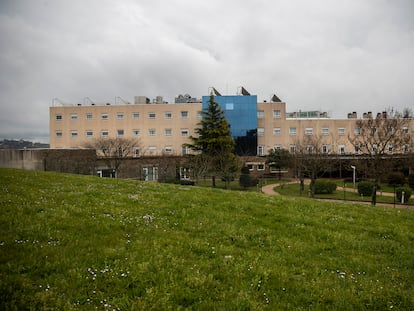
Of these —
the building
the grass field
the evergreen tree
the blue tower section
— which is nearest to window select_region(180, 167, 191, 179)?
the evergreen tree

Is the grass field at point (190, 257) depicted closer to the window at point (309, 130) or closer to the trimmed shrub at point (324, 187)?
the trimmed shrub at point (324, 187)

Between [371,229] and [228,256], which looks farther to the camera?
[371,229]

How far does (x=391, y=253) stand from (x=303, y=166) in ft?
93.9

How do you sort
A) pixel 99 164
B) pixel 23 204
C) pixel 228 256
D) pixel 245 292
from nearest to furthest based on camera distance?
1. pixel 245 292
2. pixel 228 256
3. pixel 23 204
4. pixel 99 164

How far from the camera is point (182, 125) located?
5722cm

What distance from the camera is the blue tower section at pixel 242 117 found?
185 ft

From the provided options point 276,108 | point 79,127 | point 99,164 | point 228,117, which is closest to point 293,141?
point 276,108

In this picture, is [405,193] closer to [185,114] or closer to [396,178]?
[396,178]

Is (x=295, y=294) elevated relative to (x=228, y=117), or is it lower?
lower

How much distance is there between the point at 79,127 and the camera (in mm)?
57781

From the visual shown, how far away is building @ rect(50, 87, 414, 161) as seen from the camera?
5641cm

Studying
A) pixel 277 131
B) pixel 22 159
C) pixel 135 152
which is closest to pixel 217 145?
pixel 135 152

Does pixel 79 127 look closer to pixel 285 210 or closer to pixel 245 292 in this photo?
pixel 285 210

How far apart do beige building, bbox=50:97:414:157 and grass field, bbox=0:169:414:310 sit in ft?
156
